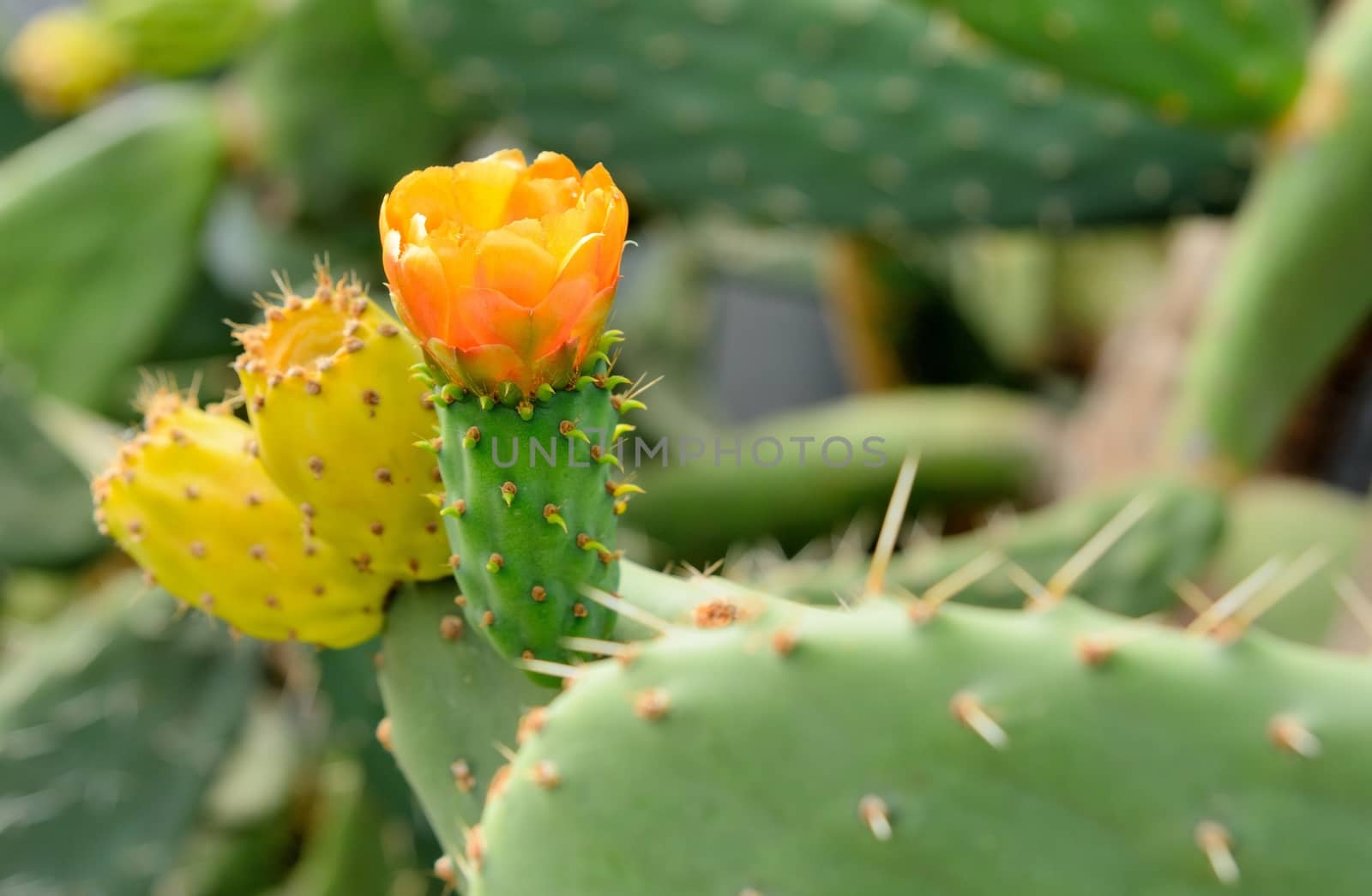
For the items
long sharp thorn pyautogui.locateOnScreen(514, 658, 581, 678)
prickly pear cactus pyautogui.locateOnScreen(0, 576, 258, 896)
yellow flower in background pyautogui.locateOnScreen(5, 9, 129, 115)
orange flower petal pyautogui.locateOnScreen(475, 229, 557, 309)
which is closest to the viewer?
orange flower petal pyautogui.locateOnScreen(475, 229, 557, 309)

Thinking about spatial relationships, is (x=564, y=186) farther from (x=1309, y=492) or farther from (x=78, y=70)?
(x=78, y=70)

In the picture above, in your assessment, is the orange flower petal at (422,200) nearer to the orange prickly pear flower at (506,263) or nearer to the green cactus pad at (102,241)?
the orange prickly pear flower at (506,263)

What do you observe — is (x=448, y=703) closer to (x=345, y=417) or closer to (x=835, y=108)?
(x=345, y=417)

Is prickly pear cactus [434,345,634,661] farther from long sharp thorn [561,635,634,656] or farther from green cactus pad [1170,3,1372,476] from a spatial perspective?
green cactus pad [1170,3,1372,476]

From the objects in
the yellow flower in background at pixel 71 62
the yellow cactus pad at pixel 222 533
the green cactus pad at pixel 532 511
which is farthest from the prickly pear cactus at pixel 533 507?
the yellow flower in background at pixel 71 62

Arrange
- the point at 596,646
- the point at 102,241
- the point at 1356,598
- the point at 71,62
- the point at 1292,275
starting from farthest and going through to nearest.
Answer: the point at 71,62
the point at 102,241
the point at 1292,275
the point at 1356,598
the point at 596,646

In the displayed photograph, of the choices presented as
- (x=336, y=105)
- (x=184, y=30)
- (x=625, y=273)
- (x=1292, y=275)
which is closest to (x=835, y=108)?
(x=625, y=273)

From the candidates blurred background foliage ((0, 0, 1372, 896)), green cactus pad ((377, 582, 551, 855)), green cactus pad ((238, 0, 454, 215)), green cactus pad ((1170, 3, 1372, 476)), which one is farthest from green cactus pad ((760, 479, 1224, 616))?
green cactus pad ((238, 0, 454, 215))
